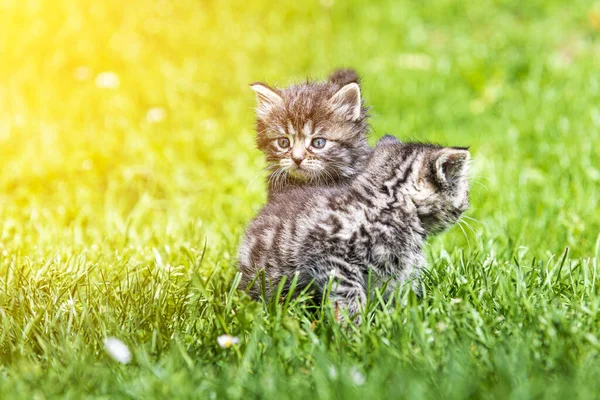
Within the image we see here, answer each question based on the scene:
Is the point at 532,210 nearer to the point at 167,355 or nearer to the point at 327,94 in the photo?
A: the point at 327,94

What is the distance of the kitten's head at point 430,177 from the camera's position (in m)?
4.00

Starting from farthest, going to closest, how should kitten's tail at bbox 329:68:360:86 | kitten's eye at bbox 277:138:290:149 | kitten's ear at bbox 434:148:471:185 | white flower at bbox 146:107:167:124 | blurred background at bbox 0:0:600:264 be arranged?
white flower at bbox 146:107:167:124, blurred background at bbox 0:0:600:264, kitten's tail at bbox 329:68:360:86, kitten's eye at bbox 277:138:290:149, kitten's ear at bbox 434:148:471:185

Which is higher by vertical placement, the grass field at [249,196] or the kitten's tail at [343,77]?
the kitten's tail at [343,77]

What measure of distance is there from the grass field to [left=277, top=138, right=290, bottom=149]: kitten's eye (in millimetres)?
760

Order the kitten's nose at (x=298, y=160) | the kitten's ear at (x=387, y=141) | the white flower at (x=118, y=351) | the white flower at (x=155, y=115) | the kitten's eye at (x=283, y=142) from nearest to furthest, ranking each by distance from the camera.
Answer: the white flower at (x=118, y=351)
the kitten's ear at (x=387, y=141)
the kitten's nose at (x=298, y=160)
the kitten's eye at (x=283, y=142)
the white flower at (x=155, y=115)

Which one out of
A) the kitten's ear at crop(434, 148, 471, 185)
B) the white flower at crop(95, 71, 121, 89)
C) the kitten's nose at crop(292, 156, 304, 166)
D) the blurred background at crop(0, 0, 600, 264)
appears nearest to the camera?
the kitten's ear at crop(434, 148, 471, 185)

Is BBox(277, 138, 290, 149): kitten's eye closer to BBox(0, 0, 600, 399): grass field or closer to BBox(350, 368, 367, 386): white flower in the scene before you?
BBox(0, 0, 600, 399): grass field

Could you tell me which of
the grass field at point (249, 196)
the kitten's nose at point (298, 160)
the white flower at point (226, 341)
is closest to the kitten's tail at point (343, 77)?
the kitten's nose at point (298, 160)

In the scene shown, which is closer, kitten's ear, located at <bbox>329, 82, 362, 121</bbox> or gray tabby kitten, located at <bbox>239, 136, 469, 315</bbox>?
gray tabby kitten, located at <bbox>239, 136, 469, 315</bbox>

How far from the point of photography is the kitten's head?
4004 millimetres

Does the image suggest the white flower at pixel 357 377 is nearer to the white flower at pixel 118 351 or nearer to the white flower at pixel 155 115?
the white flower at pixel 118 351

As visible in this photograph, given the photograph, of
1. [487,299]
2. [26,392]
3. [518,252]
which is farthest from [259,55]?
[26,392]

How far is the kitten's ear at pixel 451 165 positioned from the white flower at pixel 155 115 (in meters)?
4.63

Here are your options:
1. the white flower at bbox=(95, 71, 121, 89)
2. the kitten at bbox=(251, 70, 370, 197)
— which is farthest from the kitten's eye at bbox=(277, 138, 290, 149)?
the white flower at bbox=(95, 71, 121, 89)
